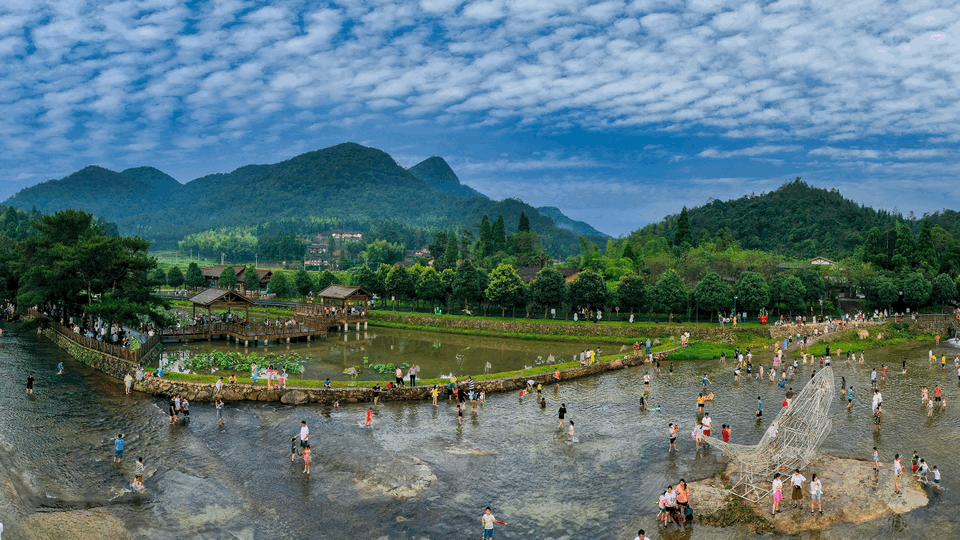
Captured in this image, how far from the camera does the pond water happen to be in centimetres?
4350

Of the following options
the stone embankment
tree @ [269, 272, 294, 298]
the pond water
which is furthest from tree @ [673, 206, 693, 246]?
the stone embankment

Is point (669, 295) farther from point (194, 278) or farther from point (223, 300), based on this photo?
point (194, 278)

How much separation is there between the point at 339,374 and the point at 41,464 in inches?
754

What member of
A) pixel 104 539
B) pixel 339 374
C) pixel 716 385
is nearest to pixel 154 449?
pixel 104 539

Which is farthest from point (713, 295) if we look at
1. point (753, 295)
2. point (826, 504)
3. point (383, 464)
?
point (383, 464)

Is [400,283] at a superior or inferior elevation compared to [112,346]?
superior

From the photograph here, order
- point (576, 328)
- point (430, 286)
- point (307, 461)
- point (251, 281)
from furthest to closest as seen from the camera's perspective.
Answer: point (251, 281), point (430, 286), point (576, 328), point (307, 461)

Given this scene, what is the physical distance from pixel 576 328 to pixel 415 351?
17.2 m

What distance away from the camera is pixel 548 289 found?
6538 cm

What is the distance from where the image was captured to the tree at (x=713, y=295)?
59.5 m

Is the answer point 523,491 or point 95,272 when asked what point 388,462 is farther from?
point 95,272

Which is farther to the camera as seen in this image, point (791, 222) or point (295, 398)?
point (791, 222)

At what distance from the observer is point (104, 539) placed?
17359mm

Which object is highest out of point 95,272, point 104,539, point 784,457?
point 95,272
